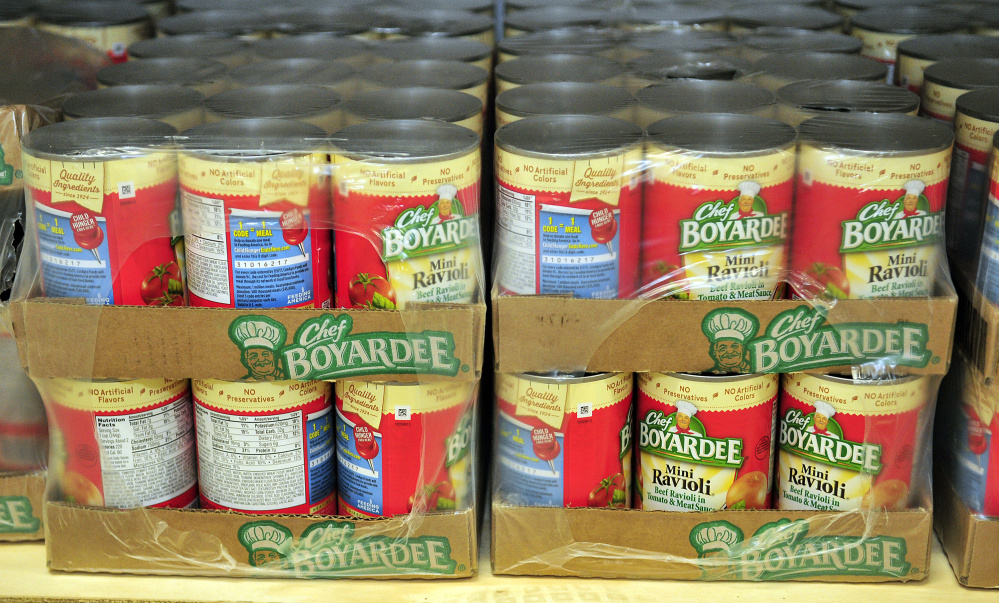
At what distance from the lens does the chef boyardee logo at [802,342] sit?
3.87 ft

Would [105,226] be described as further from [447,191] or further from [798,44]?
[798,44]

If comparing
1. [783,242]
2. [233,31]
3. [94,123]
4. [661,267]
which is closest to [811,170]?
[783,242]

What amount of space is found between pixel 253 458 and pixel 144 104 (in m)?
0.49

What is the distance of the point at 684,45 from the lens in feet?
5.43

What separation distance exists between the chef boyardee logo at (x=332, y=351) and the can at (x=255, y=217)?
36 mm

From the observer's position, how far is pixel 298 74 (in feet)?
4.81

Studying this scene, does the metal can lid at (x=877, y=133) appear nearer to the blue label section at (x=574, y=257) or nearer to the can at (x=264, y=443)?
the blue label section at (x=574, y=257)

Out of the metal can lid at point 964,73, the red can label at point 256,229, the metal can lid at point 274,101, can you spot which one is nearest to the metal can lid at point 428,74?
the metal can lid at point 274,101

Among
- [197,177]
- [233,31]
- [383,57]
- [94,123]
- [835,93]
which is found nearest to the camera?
[197,177]

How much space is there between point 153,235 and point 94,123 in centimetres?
18

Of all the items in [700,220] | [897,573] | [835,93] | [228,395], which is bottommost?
[897,573]

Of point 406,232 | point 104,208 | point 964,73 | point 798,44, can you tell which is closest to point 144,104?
point 104,208

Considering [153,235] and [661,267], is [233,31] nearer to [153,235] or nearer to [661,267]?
[153,235]

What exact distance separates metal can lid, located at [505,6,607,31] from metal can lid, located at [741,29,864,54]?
29cm
